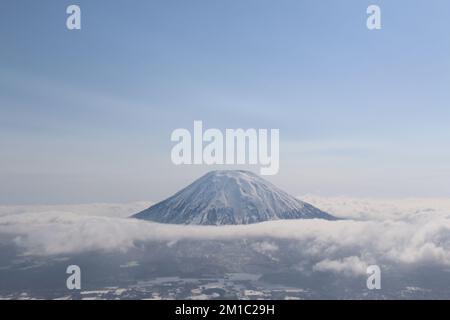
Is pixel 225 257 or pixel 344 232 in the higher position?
pixel 344 232

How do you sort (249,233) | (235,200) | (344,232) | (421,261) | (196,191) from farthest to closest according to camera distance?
1. (196,191)
2. (235,200)
3. (249,233)
4. (421,261)
5. (344,232)

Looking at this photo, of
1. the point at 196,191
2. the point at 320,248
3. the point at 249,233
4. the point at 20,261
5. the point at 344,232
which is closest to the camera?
the point at 20,261

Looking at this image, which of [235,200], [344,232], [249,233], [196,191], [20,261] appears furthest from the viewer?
[196,191]

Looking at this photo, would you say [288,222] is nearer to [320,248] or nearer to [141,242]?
[320,248]
